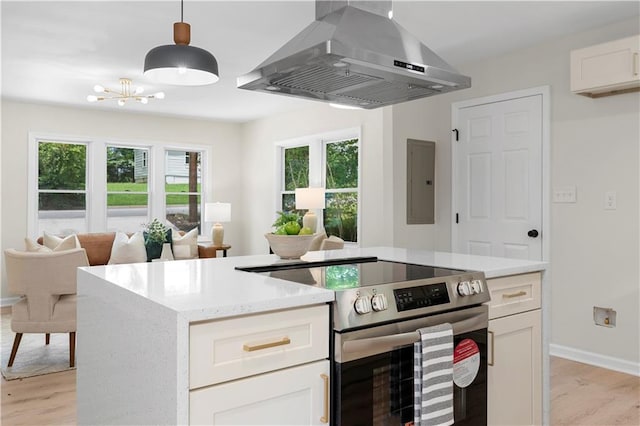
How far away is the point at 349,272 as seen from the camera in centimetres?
199

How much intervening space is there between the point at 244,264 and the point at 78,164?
5229mm

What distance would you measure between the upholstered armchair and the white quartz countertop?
1723 millimetres

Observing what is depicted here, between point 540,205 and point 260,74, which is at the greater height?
point 260,74

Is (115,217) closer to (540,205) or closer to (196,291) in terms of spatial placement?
(540,205)

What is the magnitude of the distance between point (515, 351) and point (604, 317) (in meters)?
1.85

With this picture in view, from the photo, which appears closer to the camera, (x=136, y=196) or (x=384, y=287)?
(x=384, y=287)

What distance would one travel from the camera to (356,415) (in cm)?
156

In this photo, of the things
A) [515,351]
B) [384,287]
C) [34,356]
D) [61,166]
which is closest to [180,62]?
[384,287]

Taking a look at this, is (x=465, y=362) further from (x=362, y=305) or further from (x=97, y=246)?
(x=97, y=246)

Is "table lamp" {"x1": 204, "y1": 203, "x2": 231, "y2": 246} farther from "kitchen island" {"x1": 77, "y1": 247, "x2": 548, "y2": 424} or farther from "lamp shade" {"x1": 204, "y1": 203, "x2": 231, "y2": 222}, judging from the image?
"kitchen island" {"x1": 77, "y1": 247, "x2": 548, "y2": 424}

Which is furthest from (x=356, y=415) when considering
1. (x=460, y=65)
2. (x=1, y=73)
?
(x=1, y=73)

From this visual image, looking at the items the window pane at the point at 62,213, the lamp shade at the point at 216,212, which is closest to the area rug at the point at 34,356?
the window pane at the point at 62,213

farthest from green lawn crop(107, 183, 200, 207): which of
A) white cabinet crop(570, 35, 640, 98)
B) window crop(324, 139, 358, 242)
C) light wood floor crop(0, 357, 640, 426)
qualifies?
white cabinet crop(570, 35, 640, 98)

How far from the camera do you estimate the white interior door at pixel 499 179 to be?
4.08m
